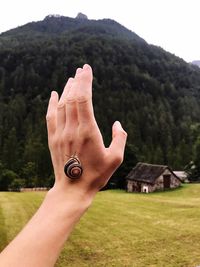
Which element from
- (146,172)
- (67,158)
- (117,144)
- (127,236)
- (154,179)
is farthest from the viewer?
(146,172)

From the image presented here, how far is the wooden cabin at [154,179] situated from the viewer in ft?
183

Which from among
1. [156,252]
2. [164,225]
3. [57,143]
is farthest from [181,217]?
[57,143]

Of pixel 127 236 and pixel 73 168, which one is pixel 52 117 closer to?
pixel 73 168

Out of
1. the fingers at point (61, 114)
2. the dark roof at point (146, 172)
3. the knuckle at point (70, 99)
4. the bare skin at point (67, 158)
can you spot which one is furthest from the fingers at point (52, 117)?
the dark roof at point (146, 172)

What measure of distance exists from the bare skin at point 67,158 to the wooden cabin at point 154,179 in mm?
53622

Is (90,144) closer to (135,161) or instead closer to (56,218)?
(56,218)

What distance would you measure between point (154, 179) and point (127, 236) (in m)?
34.1

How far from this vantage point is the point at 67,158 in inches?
99.0

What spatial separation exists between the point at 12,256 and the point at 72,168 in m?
0.58

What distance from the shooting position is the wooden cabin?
5591 centimetres

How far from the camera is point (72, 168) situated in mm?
2402

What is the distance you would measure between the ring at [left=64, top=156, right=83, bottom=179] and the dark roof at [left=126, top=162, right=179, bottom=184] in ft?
176

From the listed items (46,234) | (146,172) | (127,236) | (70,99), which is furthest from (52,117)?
(146,172)

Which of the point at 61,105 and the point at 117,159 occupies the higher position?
the point at 61,105
